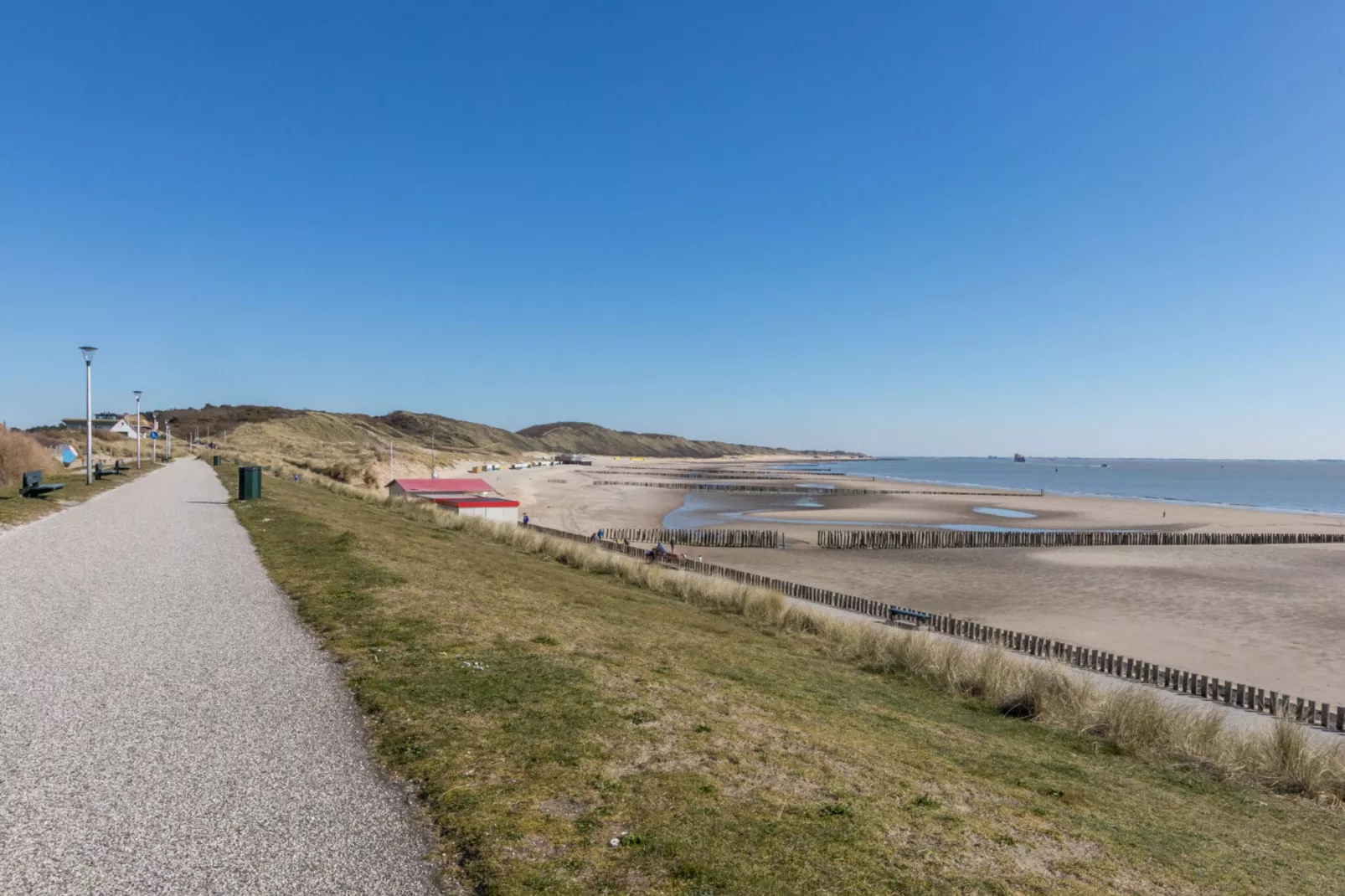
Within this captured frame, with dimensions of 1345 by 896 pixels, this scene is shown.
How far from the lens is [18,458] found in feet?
103

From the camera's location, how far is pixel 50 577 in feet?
38.0

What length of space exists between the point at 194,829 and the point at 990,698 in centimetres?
1227

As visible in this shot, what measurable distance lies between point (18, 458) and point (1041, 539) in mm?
54514

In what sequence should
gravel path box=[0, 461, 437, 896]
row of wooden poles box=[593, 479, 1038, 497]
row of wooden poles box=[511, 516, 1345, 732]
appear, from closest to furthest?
gravel path box=[0, 461, 437, 896], row of wooden poles box=[511, 516, 1345, 732], row of wooden poles box=[593, 479, 1038, 497]

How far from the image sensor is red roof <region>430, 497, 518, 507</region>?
39750mm

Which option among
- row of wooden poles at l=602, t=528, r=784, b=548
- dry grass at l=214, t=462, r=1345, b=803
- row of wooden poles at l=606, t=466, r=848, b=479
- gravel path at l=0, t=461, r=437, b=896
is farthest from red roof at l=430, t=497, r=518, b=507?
row of wooden poles at l=606, t=466, r=848, b=479

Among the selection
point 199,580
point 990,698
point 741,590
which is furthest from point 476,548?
point 990,698

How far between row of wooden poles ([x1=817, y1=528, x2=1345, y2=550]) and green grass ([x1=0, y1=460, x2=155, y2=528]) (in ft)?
114

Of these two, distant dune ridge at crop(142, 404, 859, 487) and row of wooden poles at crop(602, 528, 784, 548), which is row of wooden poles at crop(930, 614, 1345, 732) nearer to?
row of wooden poles at crop(602, 528, 784, 548)

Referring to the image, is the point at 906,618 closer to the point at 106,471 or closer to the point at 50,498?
the point at 50,498

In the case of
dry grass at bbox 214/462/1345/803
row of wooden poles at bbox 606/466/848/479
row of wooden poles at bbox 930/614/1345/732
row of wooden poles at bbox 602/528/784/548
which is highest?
row of wooden poles at bbox 606/466/848/479

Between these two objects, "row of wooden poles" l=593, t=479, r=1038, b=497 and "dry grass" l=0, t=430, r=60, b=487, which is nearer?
"dry grass" l=0, t=430, r=60, b=487

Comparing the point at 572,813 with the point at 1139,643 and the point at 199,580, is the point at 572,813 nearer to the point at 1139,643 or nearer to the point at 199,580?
the point at 199,580

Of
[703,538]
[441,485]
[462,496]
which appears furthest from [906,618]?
[441,485]
